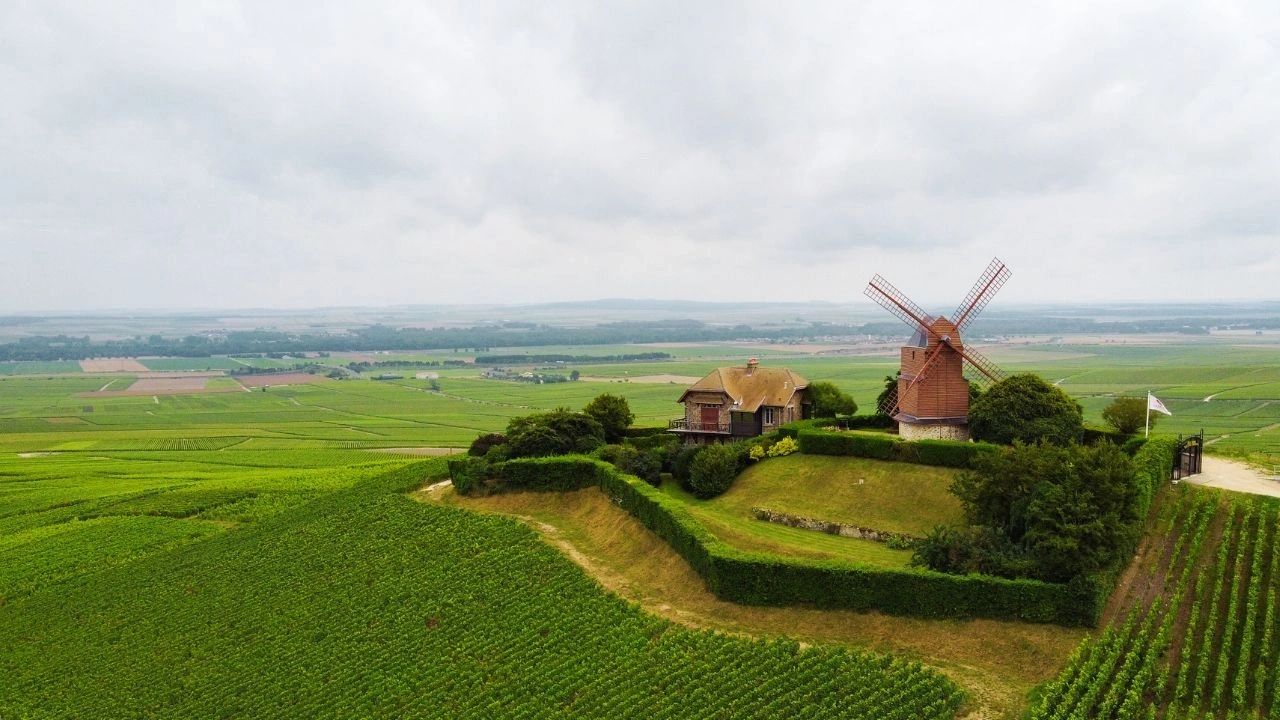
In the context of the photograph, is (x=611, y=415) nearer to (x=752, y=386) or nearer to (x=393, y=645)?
(x=752, y=386)

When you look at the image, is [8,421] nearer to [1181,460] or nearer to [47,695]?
[47,695]

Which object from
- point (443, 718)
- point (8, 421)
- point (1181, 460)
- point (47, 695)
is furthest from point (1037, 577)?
point (8, 421)

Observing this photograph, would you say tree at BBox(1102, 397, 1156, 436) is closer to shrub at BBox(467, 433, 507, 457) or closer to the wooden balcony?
the wooden balcony

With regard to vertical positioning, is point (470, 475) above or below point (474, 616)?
above

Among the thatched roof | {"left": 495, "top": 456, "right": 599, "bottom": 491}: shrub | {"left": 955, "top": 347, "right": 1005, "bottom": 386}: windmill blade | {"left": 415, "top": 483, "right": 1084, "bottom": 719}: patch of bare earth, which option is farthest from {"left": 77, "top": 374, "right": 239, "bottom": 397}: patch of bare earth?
{"left": 955, "top": 347, "right": 1005, "bottom": 386}: windmill blade

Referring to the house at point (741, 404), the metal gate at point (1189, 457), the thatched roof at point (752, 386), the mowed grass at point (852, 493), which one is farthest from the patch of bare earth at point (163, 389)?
the metal gate at point (1189, 457)

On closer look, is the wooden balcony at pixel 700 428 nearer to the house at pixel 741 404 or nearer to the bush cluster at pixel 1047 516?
the house at pixel 741 404

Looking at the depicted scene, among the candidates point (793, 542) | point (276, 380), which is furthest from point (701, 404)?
point (276, 380)
